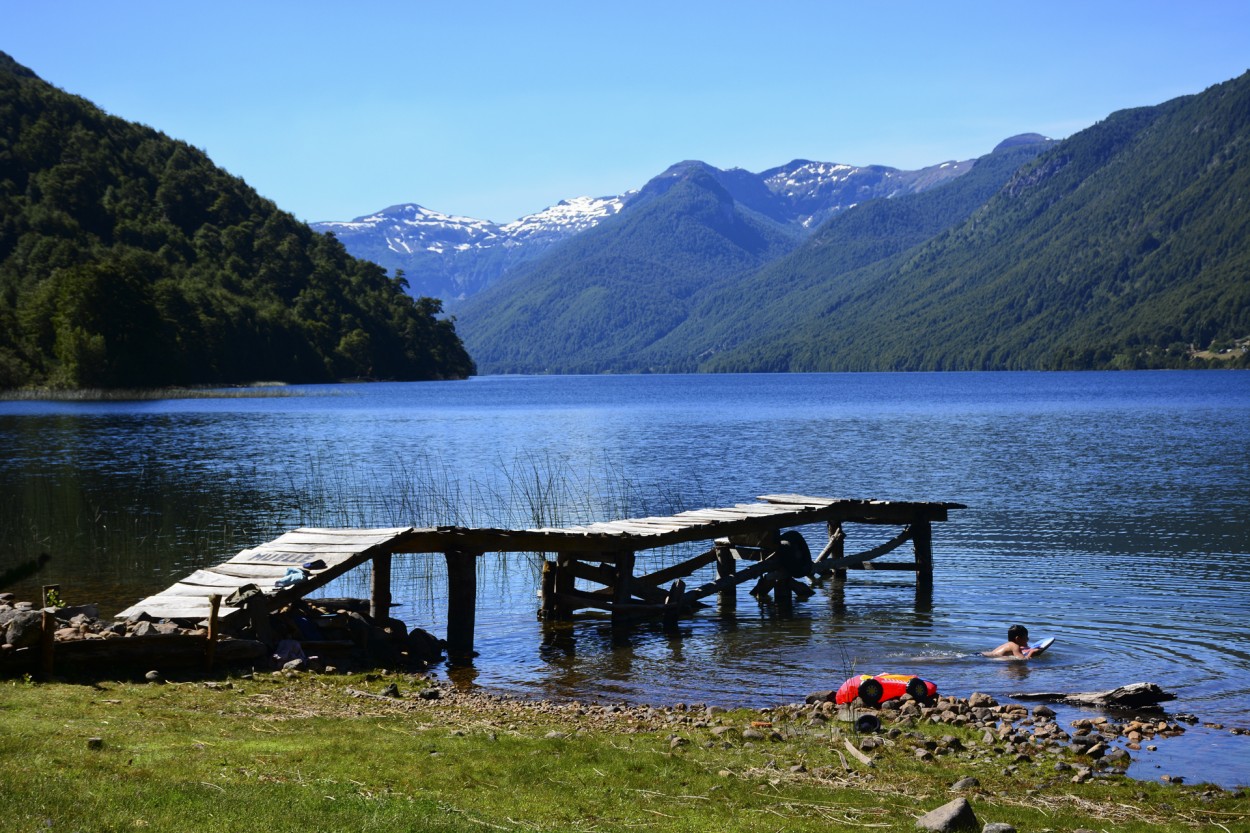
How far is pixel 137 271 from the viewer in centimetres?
12462

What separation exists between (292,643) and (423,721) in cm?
462

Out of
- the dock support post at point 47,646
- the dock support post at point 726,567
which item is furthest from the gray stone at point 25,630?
the dock support post at point 726,567

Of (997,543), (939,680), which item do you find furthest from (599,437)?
(939,680)

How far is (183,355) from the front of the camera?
133m

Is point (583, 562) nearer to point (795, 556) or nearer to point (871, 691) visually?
point (795, 556)

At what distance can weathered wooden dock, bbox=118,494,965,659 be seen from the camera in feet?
63.0

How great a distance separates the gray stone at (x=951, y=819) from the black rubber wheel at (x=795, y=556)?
55.3 feet

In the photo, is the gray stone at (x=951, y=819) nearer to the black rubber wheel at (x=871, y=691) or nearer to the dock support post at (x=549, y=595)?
the black rubber wheel at (x=871, y=691)

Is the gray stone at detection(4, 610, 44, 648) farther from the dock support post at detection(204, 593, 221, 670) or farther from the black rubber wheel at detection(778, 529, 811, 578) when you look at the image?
the black rubber wheel at detection(778, 529, 811, 578)

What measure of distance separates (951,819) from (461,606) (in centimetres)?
1217

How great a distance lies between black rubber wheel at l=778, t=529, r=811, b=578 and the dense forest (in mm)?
99962

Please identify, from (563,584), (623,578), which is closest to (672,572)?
(623,578)

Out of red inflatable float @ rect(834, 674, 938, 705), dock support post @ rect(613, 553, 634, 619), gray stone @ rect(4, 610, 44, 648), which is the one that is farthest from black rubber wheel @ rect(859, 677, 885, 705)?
gray stone @ rect(4, 610, 44, 648)

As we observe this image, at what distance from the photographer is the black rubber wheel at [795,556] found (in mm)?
27812
